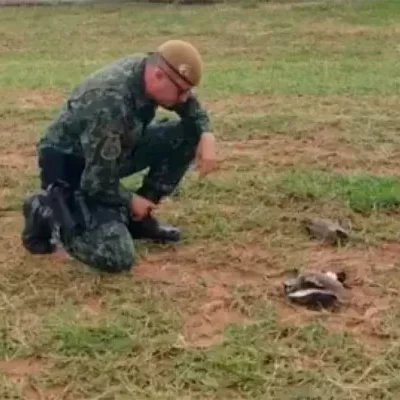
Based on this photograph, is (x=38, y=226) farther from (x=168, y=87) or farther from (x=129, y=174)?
(x=168, y=87)

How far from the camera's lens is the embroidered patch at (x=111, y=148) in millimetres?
4488

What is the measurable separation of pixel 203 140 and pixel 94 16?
11948mm

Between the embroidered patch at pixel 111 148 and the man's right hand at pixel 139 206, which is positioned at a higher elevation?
the embroidered patch at pixel 111 148

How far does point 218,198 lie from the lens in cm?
583

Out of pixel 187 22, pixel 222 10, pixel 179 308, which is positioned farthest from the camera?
pixel 222 10

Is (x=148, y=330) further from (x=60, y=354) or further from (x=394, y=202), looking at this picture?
(x=394, y=202)

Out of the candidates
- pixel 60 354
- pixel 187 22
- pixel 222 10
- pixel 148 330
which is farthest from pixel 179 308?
pixel 222 10

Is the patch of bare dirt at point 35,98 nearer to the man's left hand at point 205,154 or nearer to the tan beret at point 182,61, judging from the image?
the man's left hand at point 205,154

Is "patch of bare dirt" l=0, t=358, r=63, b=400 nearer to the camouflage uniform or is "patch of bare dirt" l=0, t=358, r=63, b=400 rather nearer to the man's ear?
the camouflage uniform

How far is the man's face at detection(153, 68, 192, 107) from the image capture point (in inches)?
173

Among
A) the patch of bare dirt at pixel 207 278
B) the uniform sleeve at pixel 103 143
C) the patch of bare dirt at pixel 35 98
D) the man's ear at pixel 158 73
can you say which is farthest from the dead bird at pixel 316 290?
the patch of bare dirt at pixel 35 98

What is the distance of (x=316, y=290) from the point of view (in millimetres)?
4266

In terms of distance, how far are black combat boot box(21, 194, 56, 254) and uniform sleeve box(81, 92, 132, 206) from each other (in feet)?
0.94

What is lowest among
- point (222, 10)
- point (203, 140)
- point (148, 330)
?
point (222, 10)
